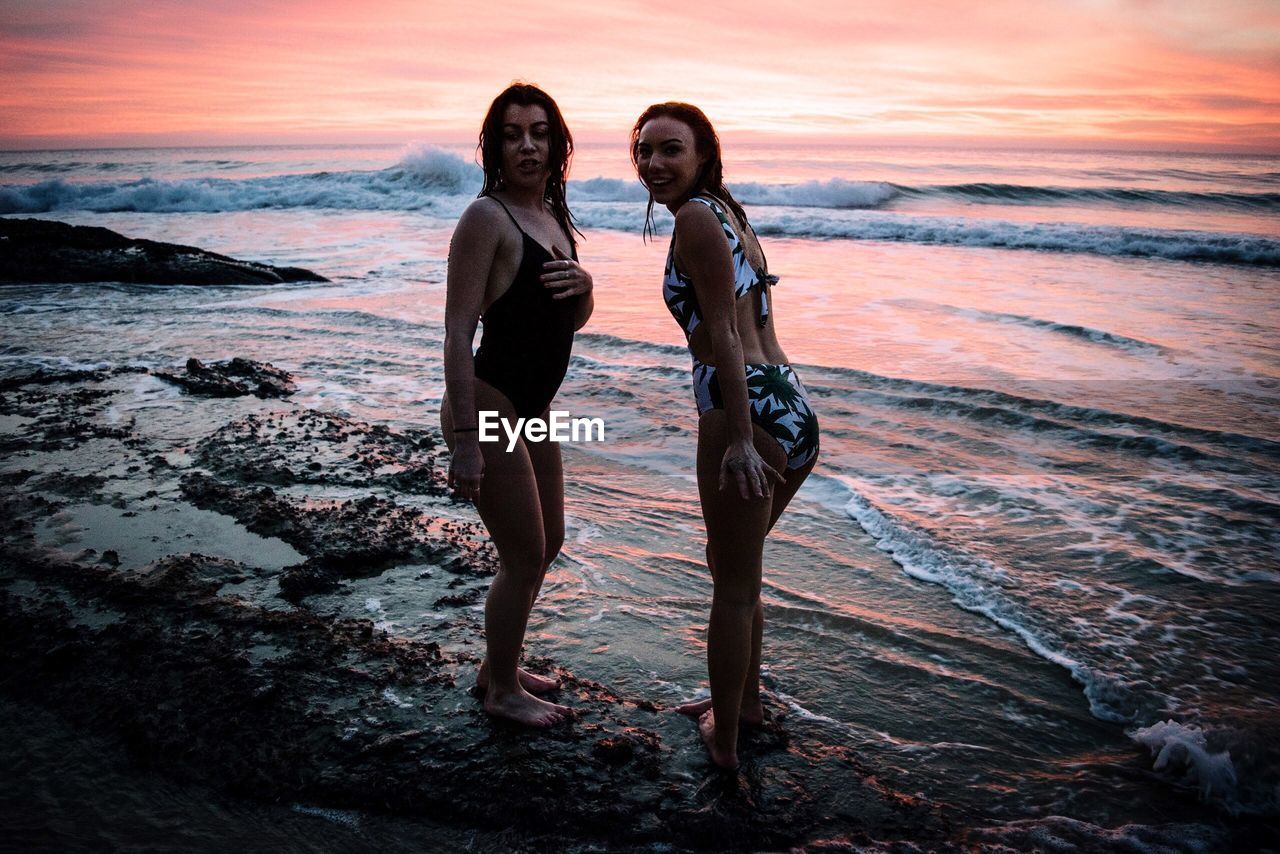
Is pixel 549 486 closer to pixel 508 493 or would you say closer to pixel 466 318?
pixel 508 493

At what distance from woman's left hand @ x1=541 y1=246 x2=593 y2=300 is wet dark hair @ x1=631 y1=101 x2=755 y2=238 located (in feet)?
1.21

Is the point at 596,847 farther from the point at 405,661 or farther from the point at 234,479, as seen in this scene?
the point at 234,479

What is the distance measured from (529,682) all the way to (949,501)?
3533 millimetres

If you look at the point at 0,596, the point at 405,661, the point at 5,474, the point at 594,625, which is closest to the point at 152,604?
the point at 0,596

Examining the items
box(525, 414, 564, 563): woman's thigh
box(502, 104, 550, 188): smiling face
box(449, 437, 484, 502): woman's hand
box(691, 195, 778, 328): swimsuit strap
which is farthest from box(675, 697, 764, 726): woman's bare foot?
box(502, 104, 550, 188): smiling face

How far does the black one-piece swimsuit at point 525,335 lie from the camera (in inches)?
113

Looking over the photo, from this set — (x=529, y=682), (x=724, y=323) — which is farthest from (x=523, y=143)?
(x=529, y=682)

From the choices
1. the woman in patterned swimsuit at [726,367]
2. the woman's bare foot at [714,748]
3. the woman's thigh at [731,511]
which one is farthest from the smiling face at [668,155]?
the woman's bare foot at [714,748]

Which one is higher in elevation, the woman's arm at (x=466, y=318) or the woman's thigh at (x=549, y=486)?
the woman's arm at (x=466, y=318)

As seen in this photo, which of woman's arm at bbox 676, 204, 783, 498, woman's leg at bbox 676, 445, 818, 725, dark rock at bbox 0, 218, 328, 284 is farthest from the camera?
dark rock at bbox 0, 218, 328, 284

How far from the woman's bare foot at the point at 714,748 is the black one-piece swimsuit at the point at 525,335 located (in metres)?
1.35

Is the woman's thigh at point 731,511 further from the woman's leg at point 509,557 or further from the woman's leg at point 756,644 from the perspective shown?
the woman's leg at point 509,557

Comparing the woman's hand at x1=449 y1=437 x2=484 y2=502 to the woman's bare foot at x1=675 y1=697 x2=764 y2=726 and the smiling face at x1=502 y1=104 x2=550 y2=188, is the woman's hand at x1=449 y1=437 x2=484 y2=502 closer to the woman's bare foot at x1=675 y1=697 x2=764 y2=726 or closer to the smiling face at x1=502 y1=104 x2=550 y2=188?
the smiling face at x1=502 y1=104 x2=550 y2=188

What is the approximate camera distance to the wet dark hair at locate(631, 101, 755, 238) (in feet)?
8.66
